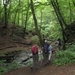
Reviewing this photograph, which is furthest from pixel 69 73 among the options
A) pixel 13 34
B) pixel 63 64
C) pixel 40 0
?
pixel 13 34

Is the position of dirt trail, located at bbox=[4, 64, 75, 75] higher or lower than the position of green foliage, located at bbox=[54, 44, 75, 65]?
lower

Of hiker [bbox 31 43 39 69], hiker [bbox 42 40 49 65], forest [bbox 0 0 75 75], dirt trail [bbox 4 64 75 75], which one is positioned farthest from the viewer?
forest [bbox 0 0 75 75]

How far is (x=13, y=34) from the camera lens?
3425cm

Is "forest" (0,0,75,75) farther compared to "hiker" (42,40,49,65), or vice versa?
"forest" (0,0,75,75)

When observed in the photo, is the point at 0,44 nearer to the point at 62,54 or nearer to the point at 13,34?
the point at 13,34

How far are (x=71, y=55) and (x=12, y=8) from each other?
19.3 meters

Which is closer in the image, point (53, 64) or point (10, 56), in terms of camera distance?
point (53, 64)

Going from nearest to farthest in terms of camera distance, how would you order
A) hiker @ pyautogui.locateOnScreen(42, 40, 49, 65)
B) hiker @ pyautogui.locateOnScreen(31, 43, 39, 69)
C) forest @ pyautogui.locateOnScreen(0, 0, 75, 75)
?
hiker @ pyautogui.locateOnScreen(31, 43, 39, 69) < hiker @ pyautogui.locateOnScreen(42, 40, 49, 65) < forest @ pyautogui.locateOnScreen(0, 0, 75, 75)

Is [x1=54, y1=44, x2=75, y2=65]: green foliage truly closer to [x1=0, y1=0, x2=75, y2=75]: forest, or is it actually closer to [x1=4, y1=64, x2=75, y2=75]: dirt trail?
[x1=0, y1=0, x2=75, y2=75]: forest

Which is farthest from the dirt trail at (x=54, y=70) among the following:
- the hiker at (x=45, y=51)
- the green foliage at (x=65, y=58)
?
the hiker at (x=45, y=51)

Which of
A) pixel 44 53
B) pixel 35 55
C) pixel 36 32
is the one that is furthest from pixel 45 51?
pixel 36 32

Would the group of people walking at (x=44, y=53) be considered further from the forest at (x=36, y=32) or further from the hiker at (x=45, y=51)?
the forest at (x=36, y=32)

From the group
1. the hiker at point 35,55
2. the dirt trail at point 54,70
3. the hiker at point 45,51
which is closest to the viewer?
the dirt trail at point 54,70

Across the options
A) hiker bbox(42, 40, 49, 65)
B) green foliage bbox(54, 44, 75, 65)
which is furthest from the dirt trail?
hiker bbox(42, 40, 49, 65)
